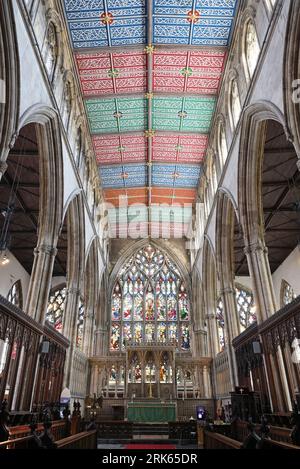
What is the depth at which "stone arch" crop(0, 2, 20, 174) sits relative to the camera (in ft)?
22.9

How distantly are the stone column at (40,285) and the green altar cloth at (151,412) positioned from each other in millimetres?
5612

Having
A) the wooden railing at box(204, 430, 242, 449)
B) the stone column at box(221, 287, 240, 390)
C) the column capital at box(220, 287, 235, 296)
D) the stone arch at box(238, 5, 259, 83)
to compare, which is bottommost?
the wooden railing at box(204, 430, 242, 449)

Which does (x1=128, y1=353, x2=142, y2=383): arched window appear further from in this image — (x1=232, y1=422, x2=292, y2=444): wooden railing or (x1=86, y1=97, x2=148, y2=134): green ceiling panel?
(x1=86, y1=97, x2=148, y2=134): green ceiling panel

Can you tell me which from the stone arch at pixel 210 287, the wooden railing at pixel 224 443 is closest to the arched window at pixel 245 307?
the stone arch at pixel 210 287

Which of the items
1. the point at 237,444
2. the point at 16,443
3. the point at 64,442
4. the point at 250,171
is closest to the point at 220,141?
the point at 250,171

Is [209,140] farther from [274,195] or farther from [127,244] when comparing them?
[127,244]

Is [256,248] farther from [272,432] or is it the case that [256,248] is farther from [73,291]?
[73,291]

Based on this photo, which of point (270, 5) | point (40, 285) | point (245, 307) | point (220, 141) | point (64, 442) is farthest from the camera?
point (245, 307)

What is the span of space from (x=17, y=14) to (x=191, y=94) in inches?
306

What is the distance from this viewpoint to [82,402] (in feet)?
48.0

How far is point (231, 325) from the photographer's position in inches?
493

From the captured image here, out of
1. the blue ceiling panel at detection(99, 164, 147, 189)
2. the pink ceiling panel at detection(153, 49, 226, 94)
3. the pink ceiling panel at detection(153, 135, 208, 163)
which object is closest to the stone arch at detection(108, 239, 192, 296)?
the blue ceiling panel at detection(99, 164, 147, 189)

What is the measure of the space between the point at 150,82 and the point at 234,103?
3.30 m

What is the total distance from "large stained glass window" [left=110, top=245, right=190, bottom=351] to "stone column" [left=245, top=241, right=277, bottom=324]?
9.70m
